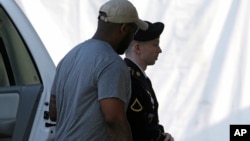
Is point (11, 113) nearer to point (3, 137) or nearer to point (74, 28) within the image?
point (3, 137)

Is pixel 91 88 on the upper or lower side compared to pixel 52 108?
upper

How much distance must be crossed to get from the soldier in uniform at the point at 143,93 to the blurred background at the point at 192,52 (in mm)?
2188

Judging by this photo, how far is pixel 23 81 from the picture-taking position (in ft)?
12.0

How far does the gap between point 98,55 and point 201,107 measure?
2.92 meters

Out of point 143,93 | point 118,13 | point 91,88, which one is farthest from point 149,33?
point 91,88

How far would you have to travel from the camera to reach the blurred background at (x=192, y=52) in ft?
17.2

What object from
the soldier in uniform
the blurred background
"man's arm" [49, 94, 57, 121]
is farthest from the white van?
the blurred background

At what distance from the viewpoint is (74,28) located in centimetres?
552

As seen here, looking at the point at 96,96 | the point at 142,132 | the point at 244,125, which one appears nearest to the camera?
the point at 96,96

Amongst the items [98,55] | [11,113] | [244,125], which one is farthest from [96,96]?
[244,125]

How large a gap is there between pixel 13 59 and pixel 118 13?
4.27ft

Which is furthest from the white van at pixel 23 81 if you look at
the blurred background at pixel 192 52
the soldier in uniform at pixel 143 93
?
the blurred background at pixel 192 52

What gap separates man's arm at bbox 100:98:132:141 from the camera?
8.08 feet

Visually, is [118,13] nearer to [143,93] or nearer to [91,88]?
[91,88]
